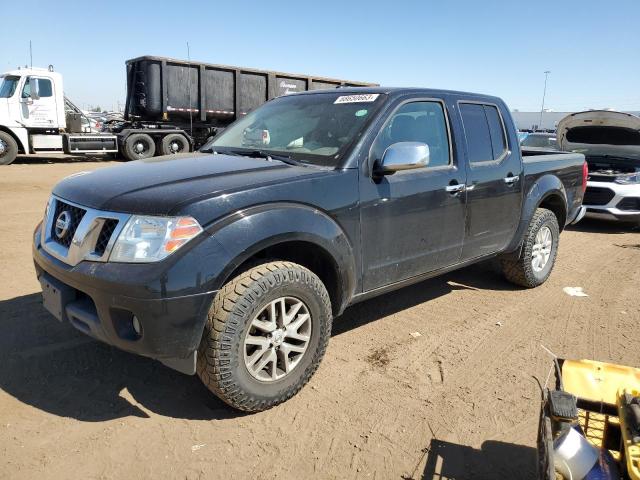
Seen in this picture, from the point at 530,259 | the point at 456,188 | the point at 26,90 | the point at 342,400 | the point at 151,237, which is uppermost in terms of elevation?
the point at 26,90

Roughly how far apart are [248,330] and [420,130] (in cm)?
202

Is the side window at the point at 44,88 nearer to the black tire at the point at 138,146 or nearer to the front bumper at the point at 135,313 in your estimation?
the black tire at the point at 138,146

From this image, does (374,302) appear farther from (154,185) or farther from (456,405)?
(154,185)

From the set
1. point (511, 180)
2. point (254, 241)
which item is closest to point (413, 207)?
point (254, 241)

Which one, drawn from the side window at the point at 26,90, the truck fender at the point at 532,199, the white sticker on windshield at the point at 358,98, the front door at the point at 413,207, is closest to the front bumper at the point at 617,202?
the truck fender at the point at 532,199

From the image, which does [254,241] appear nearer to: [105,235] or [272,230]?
[272,230]

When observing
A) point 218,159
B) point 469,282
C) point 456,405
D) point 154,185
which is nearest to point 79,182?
point 154,185

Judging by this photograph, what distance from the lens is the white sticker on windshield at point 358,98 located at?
358 cm

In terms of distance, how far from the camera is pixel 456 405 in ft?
9.99

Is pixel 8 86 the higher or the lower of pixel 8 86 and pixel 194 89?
the lower

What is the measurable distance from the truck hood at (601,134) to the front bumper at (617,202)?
1.06 m

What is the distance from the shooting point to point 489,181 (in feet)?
13.8

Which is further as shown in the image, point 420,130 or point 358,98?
point 420,130

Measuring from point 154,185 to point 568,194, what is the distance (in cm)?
446
